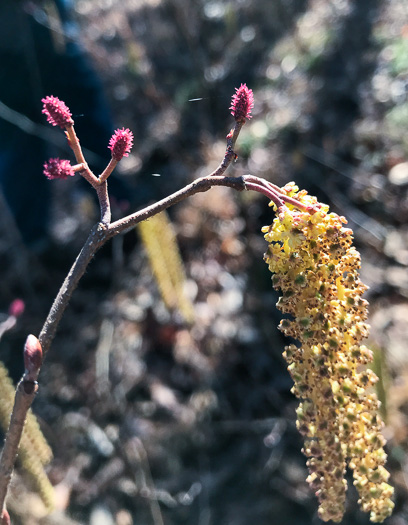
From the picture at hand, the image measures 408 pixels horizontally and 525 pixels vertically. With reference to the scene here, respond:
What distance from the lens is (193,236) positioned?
399 centimetres

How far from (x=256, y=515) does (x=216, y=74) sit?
12.5 feet

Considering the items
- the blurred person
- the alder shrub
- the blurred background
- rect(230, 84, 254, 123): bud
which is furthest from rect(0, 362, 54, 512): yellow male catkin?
the blurred person

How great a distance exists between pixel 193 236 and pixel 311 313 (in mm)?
3067

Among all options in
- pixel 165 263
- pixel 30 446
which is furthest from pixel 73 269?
pixel 165 263

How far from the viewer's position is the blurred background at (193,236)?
2.92 metres

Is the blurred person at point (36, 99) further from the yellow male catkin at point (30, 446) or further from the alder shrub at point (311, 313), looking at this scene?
the alder shrub at point (311, 313)

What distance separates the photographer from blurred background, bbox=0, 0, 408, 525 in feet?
9.59

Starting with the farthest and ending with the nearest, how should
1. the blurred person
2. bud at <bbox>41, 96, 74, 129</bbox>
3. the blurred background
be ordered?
the blurred person
the blurred background
bud at <bbox>41, 96, 74, 129</bbox>

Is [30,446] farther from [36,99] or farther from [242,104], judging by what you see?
[36,99]

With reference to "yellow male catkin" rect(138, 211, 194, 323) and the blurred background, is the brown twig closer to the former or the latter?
the blurred background

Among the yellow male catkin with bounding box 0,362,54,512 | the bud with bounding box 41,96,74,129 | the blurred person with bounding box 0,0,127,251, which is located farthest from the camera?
the blurred person with bounding box 0,0,127,251

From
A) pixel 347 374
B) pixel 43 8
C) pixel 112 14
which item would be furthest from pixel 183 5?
pixel 347 374

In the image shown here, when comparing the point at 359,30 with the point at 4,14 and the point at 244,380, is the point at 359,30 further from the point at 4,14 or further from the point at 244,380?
the point at 244,380

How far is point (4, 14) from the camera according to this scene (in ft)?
13.8
